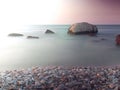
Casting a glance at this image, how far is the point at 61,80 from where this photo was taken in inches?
428

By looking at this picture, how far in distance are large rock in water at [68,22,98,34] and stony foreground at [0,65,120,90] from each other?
2864 cm

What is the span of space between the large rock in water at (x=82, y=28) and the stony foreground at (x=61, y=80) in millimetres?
28641

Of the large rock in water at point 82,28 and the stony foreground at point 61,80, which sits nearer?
the stony foreground at point 61,80

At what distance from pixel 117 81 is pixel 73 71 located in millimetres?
2365

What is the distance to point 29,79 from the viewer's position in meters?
11.2

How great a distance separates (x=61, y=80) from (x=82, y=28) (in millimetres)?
31442

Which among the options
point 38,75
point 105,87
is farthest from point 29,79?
point 105,87

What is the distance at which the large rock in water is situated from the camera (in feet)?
135

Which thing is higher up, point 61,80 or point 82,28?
point 82,28

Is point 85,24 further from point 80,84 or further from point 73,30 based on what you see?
point 80,84

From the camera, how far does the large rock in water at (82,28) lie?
4102cm

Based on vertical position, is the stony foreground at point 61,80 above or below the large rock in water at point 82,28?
below

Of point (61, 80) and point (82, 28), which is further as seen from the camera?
point (82, 28)

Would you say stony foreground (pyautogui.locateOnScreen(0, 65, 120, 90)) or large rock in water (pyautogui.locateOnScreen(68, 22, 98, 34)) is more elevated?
large rock in water (pyautogui.locateOnScreen(68, 22, 98, 34))
